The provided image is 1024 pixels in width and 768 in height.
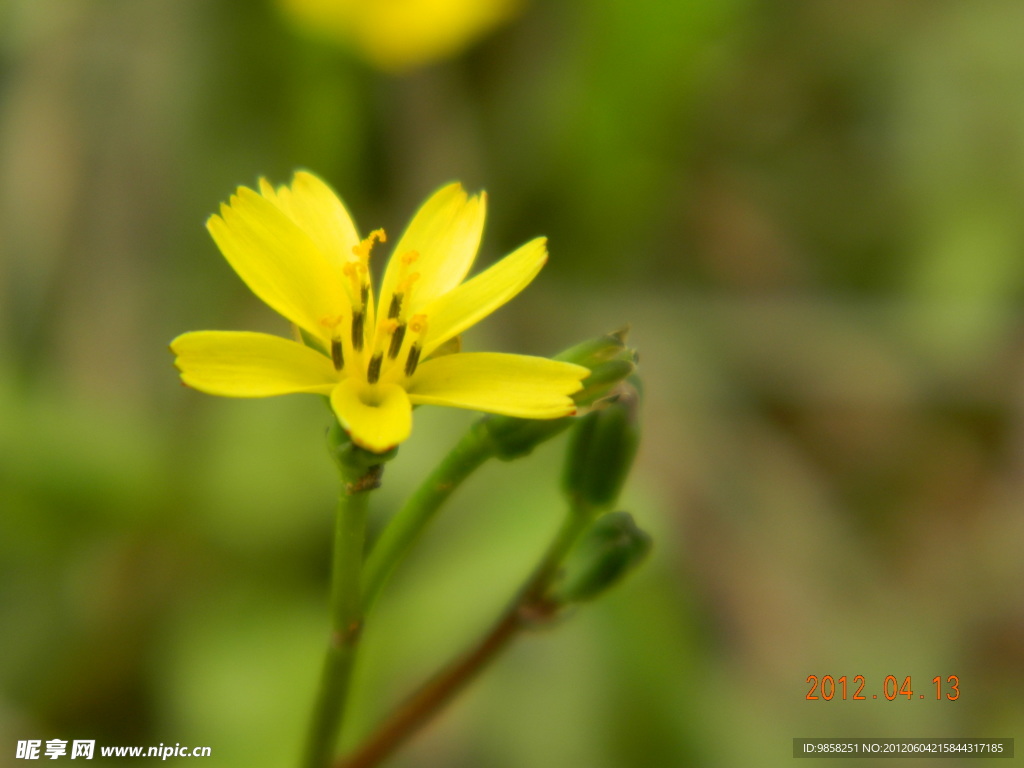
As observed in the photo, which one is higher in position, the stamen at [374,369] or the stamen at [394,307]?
the stamen at [394,307]

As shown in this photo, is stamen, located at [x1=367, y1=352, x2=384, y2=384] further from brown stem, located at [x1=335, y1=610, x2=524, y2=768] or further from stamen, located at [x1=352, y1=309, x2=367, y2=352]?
brown stem, located at [x1=335, y1=610, x2=524, y2=768]

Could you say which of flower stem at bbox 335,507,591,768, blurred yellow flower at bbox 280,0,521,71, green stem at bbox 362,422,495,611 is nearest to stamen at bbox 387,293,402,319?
green stem at bbox 362,422,495,611

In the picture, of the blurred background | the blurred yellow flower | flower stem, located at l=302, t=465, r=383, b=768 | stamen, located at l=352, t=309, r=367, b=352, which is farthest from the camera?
the blurred yellow flower

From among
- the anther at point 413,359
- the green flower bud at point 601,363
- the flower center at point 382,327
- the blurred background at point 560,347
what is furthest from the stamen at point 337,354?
the blurred background at point 560,347

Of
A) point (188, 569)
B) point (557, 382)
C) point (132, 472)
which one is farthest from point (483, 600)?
point (557, 382)

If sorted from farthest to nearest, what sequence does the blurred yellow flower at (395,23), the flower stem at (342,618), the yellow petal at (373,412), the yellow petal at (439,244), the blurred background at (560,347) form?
the blurred yellow flower at (395,23) < the blurred background at (560,347) < the yellow petal at (439,244) < the flower stem at (342,618) < the yellow petal at (373,412)

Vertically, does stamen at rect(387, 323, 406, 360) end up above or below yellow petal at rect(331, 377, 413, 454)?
above

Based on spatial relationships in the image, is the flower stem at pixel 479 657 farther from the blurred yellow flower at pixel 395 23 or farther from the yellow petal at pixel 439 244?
the blurred yellow flower at pixel 395 23

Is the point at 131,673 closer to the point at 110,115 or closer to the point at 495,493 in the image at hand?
the point at 495,493
